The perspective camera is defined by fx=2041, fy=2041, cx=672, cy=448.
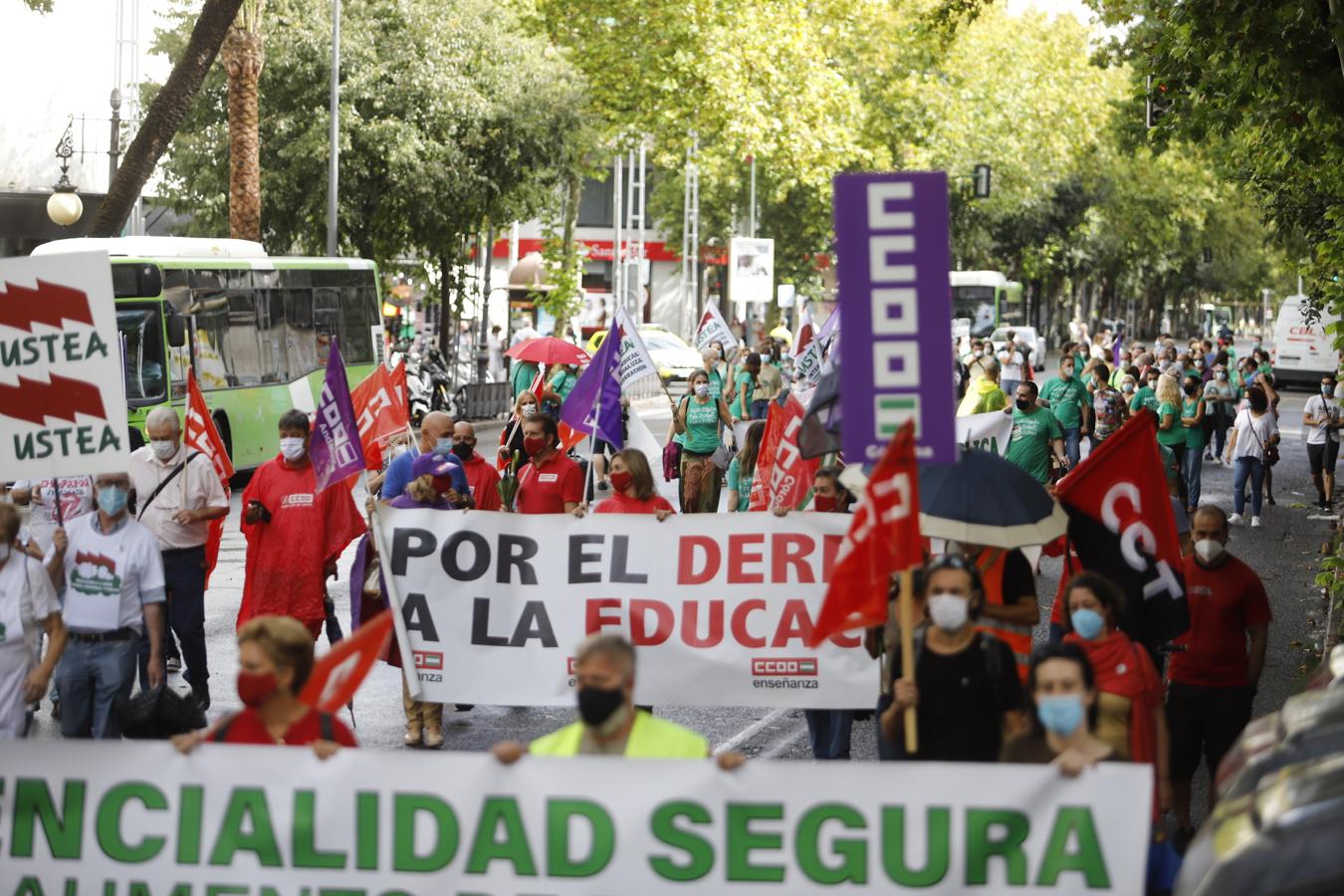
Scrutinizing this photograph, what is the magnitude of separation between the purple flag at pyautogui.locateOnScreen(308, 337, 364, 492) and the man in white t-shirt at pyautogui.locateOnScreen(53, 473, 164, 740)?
176cm

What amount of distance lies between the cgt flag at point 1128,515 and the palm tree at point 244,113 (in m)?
22.6

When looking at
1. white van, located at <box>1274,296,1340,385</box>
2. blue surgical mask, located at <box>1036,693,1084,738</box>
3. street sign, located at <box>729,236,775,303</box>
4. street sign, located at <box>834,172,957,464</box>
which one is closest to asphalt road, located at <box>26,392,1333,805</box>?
street sign, located at <box>834,172,957,464</box>

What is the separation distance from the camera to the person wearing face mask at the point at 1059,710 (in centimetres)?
592

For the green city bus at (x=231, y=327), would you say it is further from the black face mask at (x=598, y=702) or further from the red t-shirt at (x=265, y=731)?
the black face mask at (x=598, y=702)

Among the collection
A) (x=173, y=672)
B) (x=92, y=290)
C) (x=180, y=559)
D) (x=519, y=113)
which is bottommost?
(x=173, y=672)

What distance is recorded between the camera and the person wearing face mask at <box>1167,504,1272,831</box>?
841 cm

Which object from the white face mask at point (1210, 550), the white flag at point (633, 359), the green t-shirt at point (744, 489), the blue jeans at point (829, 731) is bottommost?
the blue jeans at point (829, 731)

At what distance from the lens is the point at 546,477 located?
11750mm

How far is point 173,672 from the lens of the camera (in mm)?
12164

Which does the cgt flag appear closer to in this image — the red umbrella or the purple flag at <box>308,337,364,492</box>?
the purple flag at <box>308,337,364,492</box>

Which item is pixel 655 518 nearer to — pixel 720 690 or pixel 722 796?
pixel 720 690

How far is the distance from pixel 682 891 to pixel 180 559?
575cm

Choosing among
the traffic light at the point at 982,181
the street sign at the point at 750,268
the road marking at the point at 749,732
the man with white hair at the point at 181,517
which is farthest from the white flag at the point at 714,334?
the street sign at the point at 750,268

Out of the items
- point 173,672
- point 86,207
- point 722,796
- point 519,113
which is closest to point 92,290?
point 722,796
